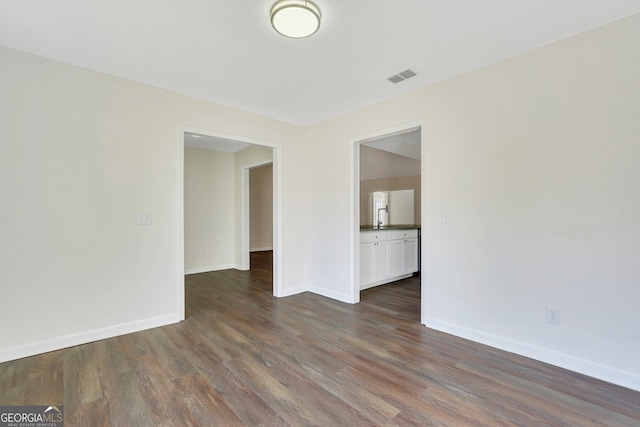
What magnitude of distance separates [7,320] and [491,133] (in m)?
4.43

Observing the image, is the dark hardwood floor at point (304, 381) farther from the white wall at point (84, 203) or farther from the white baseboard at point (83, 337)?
the white wall at point (84, 203)

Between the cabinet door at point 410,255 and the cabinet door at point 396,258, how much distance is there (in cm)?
10

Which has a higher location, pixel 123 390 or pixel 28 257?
pixel 28 257

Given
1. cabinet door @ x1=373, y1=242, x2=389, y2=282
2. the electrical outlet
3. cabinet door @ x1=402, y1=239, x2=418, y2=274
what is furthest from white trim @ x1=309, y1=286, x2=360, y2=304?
the electrical outlet

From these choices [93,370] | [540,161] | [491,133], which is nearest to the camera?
[93,370]

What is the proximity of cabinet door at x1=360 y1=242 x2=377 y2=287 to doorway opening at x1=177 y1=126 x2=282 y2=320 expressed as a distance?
2.36 metres

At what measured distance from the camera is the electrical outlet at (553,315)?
87.0 inches

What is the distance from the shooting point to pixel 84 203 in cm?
261

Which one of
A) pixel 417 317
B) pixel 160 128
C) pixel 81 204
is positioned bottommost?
pixel 417 317

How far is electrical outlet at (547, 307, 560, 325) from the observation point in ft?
7.25

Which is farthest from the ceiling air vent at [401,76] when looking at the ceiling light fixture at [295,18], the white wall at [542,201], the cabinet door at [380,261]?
the cabinet door at [380,261]

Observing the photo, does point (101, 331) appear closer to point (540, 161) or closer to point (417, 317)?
point (417, 317)

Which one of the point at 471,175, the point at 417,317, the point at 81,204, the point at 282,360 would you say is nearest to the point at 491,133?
the point at 471,175

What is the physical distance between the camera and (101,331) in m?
2.67
